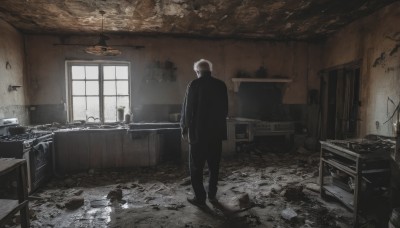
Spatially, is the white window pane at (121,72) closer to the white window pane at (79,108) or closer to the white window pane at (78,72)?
the white window pane at (78,72)

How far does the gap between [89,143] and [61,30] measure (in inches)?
102

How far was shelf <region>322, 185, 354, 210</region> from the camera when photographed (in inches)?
113

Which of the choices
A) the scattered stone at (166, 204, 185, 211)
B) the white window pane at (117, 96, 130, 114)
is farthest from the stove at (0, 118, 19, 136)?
the scattered stone at (166, 204, 185, 211)

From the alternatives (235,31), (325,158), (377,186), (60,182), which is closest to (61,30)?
(60,182)

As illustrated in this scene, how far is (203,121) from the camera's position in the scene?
9.97 ft

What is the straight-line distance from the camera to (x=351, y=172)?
2.65m

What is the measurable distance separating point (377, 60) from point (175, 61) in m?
4.19

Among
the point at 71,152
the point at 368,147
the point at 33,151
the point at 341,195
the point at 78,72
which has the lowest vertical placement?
the point at 341,195

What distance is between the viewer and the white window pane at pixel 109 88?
19.4ft

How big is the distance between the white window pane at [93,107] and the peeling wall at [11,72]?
1254mm

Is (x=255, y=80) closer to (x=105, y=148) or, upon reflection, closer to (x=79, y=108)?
(x=105, y=148)

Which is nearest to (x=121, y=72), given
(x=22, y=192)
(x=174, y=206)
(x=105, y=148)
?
(x=105, y=148)

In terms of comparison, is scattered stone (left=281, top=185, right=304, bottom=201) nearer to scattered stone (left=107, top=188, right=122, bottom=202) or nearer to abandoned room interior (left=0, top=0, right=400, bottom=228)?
abandoned room interior (left=0, top=0, right=400, bottom=228)

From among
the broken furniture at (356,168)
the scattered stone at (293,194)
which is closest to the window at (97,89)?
the scattered stone at (293,194)
